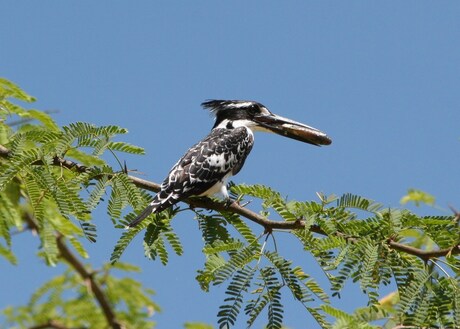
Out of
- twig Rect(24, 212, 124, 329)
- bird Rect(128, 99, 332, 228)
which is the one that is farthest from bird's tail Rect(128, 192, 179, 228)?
twig Rect(24, 212, 124, 329)

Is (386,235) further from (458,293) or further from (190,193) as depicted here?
(190,193)

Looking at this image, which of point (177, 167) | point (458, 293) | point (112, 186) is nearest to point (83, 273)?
point (112, 186)

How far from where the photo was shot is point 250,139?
26.1 feet

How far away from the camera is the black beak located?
301 inches

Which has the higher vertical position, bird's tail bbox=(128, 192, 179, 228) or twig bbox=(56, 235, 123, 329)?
bird's tail bbox=(128, 192, 179, 228)

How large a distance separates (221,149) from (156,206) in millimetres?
2086

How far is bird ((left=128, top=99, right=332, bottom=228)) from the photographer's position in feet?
19.7

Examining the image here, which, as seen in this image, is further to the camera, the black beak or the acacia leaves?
the black beak

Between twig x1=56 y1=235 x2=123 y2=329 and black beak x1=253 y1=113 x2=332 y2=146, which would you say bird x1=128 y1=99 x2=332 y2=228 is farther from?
twig x1=56 y1=235 x2=123 y2=329

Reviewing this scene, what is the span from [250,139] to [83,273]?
2.70m

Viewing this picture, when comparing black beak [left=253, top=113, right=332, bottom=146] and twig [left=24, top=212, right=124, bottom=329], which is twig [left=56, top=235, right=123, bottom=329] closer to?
twig [left=24, top=212, right=124, bottom=329]

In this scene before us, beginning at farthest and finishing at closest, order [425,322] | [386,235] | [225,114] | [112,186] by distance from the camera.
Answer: [225,114]
[112,186]
[386,235]
[425,322]

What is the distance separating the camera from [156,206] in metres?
5.34

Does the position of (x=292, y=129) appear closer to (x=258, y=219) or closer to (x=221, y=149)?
(x=221, y=149)
